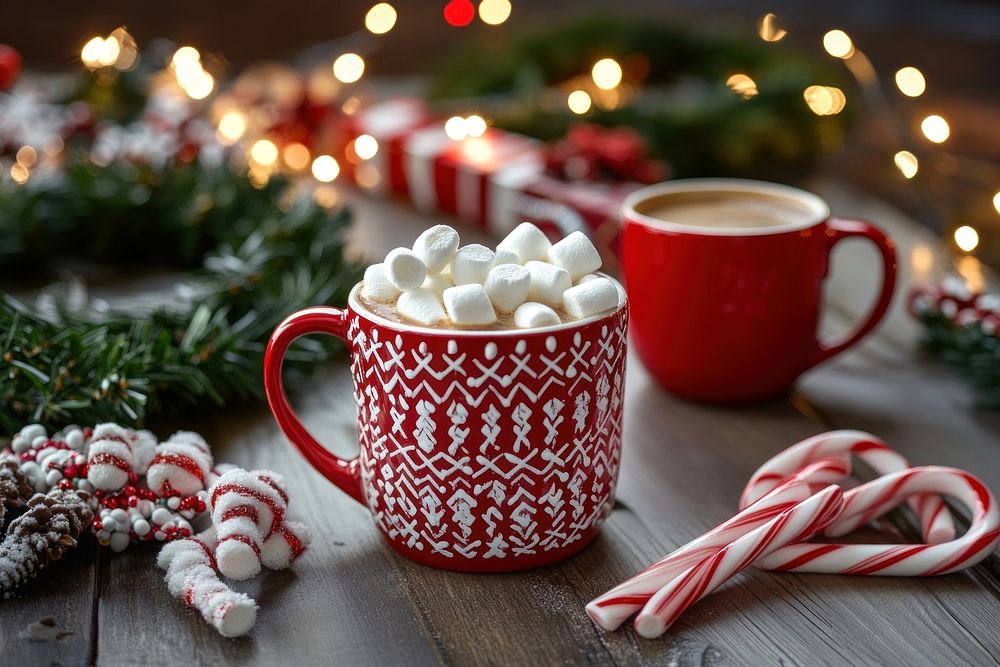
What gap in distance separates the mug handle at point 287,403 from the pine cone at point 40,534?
0.52 ft

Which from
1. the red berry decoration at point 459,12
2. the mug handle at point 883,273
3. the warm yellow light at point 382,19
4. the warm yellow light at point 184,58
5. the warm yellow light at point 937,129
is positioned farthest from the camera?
the red berry decoration at point 459,12

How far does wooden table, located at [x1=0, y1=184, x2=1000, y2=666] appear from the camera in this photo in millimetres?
652

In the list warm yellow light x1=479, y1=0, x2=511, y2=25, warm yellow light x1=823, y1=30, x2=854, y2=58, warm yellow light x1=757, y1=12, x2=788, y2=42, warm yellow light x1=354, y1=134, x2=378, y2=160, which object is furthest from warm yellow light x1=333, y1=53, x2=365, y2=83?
warm yellow light x1=823, y1=30, x2=854, y2=58

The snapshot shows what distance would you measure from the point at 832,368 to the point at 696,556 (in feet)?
1.61

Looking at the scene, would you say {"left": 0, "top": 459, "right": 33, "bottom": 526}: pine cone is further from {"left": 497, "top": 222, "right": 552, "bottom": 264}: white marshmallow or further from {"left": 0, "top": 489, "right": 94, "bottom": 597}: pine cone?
{"left": 497, "top": 222, "right": 552, "bottom": 264}: white marshmallow

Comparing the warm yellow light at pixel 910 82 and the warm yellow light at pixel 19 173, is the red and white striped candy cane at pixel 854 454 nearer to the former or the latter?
the warm yellow light at pixel 910 82

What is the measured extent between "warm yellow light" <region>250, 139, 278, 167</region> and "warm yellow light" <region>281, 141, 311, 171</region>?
2cm

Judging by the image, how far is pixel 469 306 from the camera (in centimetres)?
67

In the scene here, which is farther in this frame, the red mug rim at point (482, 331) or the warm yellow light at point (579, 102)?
the warm yellow light at point (579, 102)

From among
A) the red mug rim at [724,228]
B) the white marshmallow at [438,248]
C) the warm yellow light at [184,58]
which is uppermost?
the white marshmallow at [438,248]

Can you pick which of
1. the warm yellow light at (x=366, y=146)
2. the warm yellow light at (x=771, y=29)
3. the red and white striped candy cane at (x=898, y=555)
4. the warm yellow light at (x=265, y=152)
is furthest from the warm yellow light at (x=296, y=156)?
the red and white striped candy cane at (x=898, y=555)

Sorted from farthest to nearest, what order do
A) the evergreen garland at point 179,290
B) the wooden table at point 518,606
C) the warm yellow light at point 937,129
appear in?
the warm yellow light at point 937,129, the evergreen garland at point 179,290, the wooden table at point 518,606

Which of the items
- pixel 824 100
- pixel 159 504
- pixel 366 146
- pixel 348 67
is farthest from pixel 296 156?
pixel 159 504

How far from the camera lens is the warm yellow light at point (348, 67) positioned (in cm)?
207
